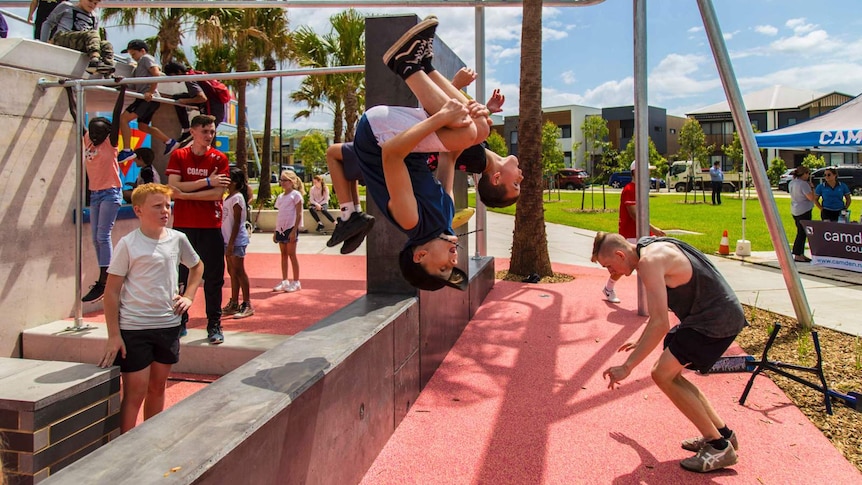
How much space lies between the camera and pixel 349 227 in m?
3.15

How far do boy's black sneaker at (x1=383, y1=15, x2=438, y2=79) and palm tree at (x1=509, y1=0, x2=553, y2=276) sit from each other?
7429 millimetres

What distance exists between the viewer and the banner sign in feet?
33.0

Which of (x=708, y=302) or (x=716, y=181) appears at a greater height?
(x=716, y=181)

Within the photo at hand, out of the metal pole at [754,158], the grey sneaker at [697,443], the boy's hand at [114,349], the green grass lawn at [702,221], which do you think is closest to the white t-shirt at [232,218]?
the boy's hand at [114,349]

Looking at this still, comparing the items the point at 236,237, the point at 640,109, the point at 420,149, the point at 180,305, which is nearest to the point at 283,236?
the point at 236,237

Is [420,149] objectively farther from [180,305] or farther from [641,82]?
[641,82]

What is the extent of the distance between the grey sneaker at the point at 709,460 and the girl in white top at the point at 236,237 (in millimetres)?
5163

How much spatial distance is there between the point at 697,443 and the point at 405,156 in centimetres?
275

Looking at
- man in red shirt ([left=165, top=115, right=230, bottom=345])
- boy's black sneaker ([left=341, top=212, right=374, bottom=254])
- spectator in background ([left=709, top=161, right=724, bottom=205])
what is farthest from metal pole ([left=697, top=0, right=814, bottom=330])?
spectator in background ([left=709, top=161, right=724, bottom=205])

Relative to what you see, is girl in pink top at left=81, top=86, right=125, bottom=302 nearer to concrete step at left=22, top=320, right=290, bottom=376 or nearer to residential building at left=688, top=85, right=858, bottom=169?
concrete step at left=22, top=320, right=290, bottom=376

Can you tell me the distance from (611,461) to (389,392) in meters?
1.49

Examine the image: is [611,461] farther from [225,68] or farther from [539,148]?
[225,68]

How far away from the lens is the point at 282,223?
8148 millimetres

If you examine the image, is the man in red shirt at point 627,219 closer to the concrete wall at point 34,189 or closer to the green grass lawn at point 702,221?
the green grass lawn at point 702,221
